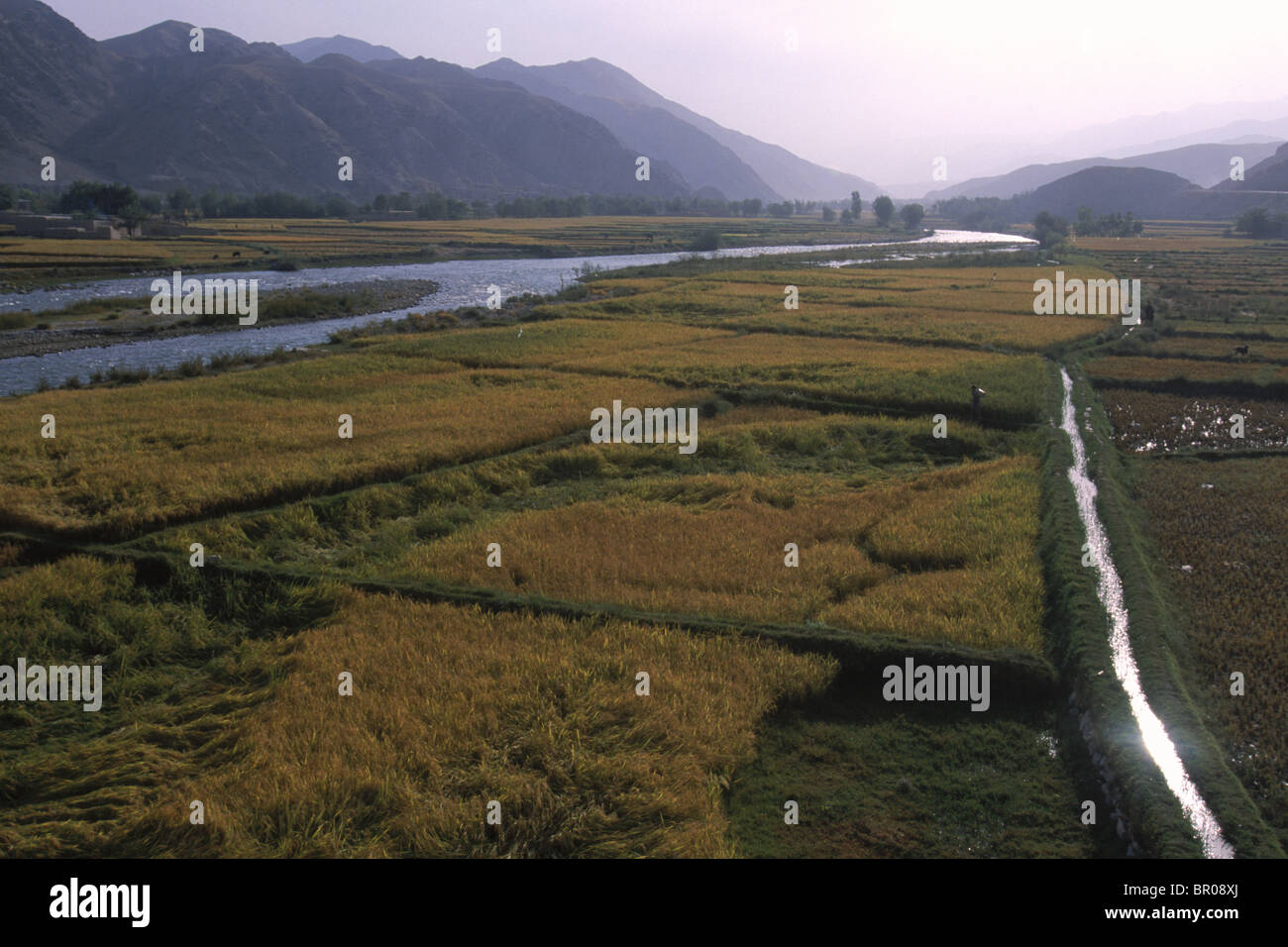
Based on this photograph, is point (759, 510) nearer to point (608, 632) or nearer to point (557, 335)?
point (608, 632)

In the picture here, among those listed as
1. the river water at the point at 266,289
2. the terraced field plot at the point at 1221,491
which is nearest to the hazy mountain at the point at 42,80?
the river water at the point at 266,289

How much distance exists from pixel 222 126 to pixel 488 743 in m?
167

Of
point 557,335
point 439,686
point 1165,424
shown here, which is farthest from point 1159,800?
point 557,335

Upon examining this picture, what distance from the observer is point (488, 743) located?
7199 mm

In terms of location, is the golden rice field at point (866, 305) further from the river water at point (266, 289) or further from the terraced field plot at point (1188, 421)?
the river water at point (266, 289)

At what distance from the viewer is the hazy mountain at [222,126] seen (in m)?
136

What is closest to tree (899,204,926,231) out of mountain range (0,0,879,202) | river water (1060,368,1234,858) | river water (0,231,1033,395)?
mountain range (0,0,879,202)

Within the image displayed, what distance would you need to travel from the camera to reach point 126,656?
29.9ft

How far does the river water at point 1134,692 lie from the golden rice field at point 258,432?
10.0 meters

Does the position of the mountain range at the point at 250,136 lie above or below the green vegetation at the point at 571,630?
above

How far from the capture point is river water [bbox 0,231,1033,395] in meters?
27.0

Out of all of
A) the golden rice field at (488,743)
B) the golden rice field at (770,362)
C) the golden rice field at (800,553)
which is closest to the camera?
the golden rice field at (488,743)

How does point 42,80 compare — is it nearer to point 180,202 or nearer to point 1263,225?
point 180,202

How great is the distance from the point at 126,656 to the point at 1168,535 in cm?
1358
